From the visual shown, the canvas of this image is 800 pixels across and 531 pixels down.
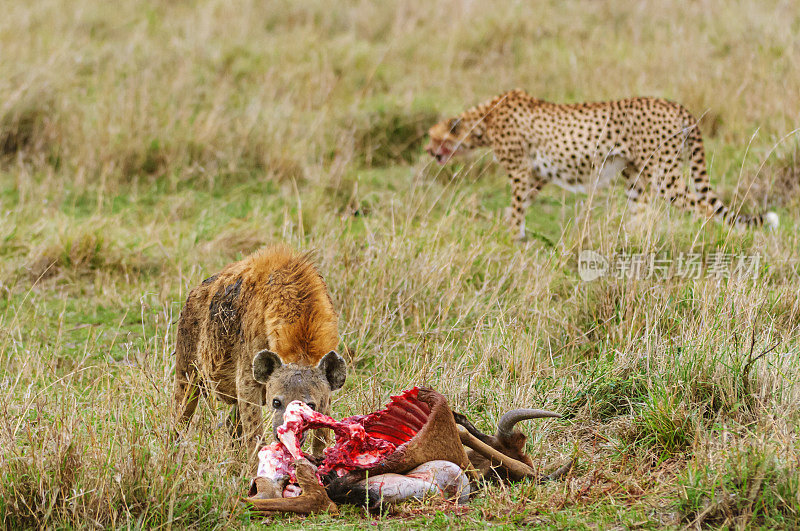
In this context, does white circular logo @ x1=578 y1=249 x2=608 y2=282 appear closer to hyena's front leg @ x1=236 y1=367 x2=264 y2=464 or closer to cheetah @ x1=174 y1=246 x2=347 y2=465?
cheetah @ x1=174 y1=246 x2=347 y2=465

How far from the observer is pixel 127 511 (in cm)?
311

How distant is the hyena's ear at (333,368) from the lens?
11.6ft

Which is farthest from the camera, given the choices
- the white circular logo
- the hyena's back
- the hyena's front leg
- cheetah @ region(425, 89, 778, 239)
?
cheetah @ region(425, 89, 778, 239)

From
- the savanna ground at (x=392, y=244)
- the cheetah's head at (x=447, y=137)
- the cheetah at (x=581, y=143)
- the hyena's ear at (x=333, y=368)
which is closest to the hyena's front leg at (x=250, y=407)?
the savanna ground at (x=392, y=244)

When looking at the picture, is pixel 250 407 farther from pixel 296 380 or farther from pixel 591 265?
pixel 591 265

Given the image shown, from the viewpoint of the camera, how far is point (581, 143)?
7.80 m

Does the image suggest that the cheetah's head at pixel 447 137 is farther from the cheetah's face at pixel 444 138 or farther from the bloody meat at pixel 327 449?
the bloody meat at pixel 327 449

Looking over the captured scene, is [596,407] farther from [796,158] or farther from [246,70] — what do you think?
[246,70]

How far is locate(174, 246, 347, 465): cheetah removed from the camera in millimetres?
3570

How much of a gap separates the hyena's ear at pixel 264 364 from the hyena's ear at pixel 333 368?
16cm

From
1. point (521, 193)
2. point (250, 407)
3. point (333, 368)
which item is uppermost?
point (333, 368)

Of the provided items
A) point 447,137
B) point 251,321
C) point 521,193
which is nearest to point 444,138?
point 447,137

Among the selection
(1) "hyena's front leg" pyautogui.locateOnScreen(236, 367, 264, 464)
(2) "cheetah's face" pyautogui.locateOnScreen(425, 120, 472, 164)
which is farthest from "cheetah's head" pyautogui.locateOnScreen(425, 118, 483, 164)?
(1) "hyena's front leg" pyautogui.locateOnScreen(236, 367, 264, 464)

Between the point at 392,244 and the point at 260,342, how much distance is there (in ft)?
6.87
